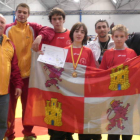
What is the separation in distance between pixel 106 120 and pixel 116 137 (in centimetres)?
28

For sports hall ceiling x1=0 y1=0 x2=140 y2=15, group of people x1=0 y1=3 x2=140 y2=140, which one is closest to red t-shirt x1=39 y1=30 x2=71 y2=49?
group of people x1=0 y1=3 x2=140 y2=140

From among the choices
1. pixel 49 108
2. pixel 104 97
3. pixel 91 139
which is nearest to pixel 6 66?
pixel 49 108

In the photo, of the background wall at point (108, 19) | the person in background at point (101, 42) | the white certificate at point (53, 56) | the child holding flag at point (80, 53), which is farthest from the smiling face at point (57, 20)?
the background wall at point (108, 19)

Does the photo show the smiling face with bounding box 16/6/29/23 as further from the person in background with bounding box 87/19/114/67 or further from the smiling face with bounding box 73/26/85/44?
the person in background with bounding box 87/19/114/67

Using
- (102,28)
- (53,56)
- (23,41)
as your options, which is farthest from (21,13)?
(102,28)

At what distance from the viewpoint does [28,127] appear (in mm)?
2277

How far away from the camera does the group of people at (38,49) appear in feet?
5.85

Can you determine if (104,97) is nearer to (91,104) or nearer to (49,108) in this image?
(91,104)

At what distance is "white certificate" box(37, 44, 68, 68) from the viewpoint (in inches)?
79.7

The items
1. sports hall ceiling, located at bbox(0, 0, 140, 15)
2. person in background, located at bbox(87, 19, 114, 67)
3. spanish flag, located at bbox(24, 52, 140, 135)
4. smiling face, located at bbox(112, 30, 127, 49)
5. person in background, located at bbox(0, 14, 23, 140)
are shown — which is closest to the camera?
person in background, located at bbox(0, 14, 23, 140)

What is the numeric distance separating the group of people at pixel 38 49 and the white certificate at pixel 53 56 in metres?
0.07

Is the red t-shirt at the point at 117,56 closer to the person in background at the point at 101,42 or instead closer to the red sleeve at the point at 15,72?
the person in background at the point at 101,42

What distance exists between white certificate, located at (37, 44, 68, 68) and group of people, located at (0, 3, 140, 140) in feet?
0.24

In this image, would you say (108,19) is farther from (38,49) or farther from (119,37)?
(38,49)
